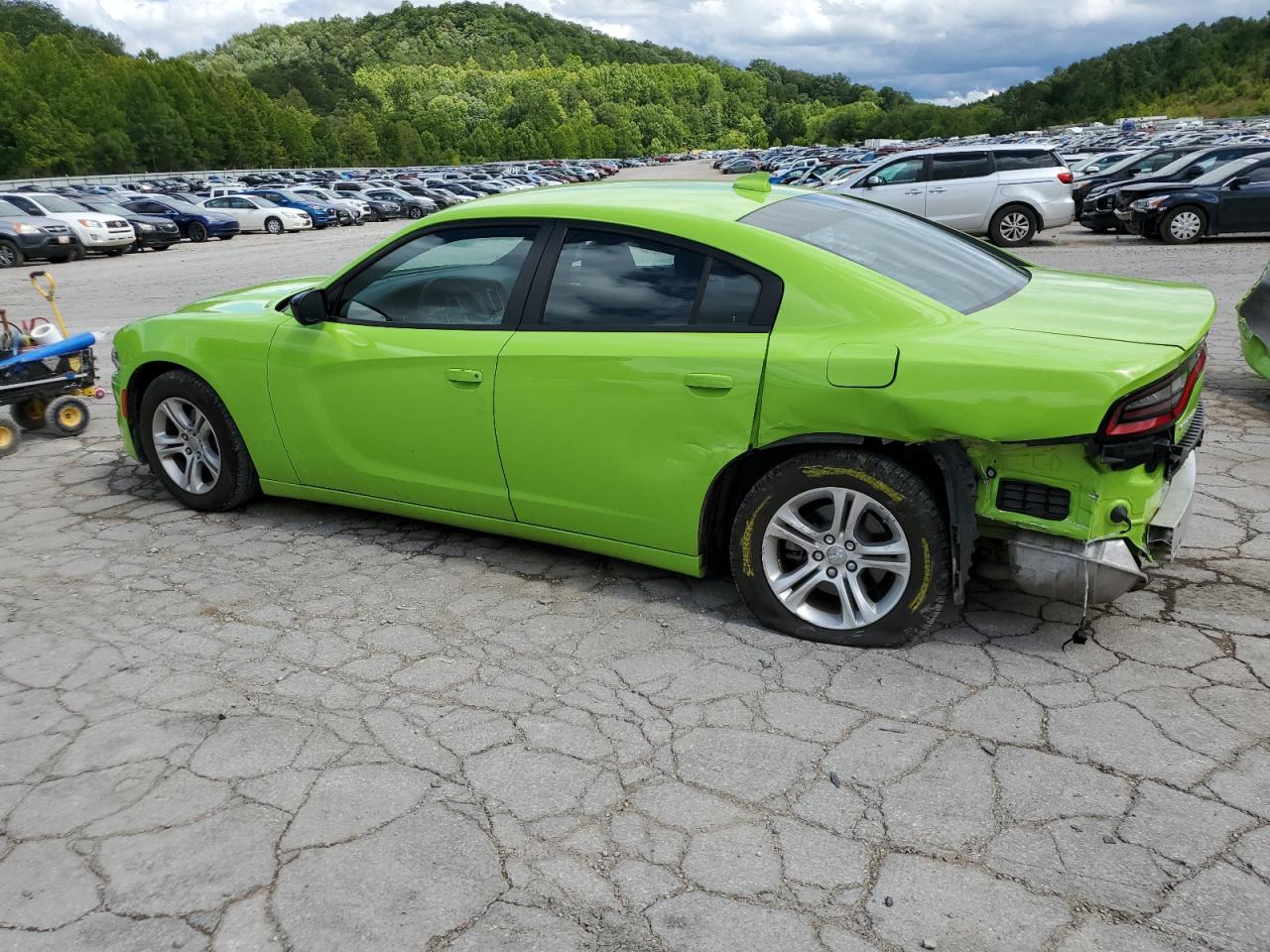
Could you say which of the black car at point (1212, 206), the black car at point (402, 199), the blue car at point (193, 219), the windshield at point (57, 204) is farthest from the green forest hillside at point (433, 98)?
the black car at point (1212, 206)

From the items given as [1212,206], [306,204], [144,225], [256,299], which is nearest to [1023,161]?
[1212,206]

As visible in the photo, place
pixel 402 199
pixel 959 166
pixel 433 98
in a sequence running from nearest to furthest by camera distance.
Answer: pixel 959 166, pixel 402 199, pixel 433 98

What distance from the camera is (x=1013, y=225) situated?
16641 millimetres

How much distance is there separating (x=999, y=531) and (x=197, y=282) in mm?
16244

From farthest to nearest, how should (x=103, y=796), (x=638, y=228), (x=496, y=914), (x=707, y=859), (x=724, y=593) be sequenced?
(x=724, y=593), (x=638, y=228), (x=103, y=796), (x=707, y=859), (x=496, y=914)

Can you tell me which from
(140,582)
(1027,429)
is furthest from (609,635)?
(140,582)

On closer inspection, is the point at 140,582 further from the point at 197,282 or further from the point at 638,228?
the point at 197,282

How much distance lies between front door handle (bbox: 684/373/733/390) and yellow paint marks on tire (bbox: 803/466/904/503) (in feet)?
1.28

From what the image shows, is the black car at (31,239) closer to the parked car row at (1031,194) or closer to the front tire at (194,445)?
the parked car row at (1031,194)

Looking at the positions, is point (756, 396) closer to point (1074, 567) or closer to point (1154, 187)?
point (1074, 567)

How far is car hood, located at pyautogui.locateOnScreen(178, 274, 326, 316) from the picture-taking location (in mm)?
4871

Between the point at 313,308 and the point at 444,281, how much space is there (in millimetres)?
613

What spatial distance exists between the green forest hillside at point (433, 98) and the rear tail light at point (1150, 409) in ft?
274

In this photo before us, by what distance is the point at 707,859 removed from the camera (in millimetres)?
2525
